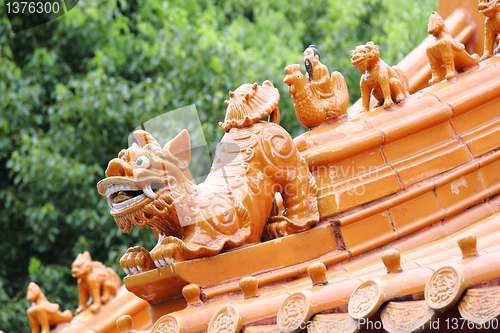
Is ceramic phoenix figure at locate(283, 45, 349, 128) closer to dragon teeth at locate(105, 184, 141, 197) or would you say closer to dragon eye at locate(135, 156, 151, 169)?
dragon eye at locate(135, 156, 151, 169)

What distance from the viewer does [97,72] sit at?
7.50 m

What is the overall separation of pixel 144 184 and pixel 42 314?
265 cm

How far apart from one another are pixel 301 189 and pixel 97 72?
5013 millimetres

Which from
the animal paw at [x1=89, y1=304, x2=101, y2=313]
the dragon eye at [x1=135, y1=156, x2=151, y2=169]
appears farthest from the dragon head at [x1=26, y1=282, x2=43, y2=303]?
the dragon eye at [x1=135, y1=156, x2=151, y2=169]

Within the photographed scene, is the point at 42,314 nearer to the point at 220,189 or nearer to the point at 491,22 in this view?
the point at 220,189

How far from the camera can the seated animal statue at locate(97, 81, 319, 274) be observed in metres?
2.80

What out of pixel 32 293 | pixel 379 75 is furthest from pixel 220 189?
pixel 32 293

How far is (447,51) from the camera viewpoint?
3.48m

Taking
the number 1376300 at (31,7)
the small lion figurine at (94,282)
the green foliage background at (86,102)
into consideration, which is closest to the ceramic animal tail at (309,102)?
the small lion figurine at (94,282)

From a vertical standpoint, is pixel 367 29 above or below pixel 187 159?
above

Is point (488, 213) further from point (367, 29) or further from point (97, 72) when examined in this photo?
point (367, 29)

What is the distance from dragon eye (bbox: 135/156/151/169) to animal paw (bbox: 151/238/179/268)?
34cm

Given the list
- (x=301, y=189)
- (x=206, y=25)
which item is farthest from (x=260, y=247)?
(x=206, y=25)

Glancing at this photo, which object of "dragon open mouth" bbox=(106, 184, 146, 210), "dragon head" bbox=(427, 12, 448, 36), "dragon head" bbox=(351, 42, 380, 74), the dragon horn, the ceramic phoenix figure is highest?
"dragon head" bbox=(427, 12, 448, 36)
